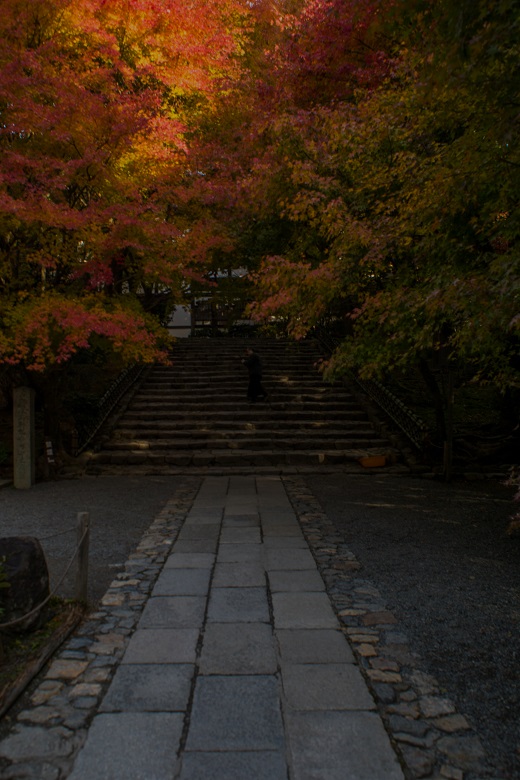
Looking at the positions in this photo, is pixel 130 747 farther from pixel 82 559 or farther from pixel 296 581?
pixel 296 581

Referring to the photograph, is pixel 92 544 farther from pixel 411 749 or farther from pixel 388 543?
pixel 411 749

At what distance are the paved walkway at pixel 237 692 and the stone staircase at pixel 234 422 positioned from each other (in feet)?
20.5

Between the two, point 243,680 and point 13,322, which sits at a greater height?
point 13,322

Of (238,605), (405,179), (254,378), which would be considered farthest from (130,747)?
(254,378)

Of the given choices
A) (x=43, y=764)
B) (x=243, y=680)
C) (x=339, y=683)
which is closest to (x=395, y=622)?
(x=339, y=683)

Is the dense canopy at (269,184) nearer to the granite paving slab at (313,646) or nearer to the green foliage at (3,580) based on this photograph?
the granite paving slab at (313,646)

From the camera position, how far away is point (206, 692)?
9.32ft

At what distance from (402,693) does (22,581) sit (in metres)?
2.47

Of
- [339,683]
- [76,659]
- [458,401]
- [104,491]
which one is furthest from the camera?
[458,401]

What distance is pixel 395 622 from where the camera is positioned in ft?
12.6

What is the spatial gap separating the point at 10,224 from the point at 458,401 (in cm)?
1226

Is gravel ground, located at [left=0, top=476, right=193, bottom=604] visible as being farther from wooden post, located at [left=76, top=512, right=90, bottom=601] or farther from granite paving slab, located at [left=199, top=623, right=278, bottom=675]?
granite paving slab, located at [left=199, top=623, right=278, bottom=675]

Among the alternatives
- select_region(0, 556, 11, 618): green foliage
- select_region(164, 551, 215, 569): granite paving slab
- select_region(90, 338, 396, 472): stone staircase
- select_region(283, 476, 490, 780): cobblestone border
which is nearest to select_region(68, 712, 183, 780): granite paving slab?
select_region(283, 476, 490, 780): cobblestone border

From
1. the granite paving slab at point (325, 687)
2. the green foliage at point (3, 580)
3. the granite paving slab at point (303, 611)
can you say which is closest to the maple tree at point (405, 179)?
the granite paving slab at point (303, 611)
